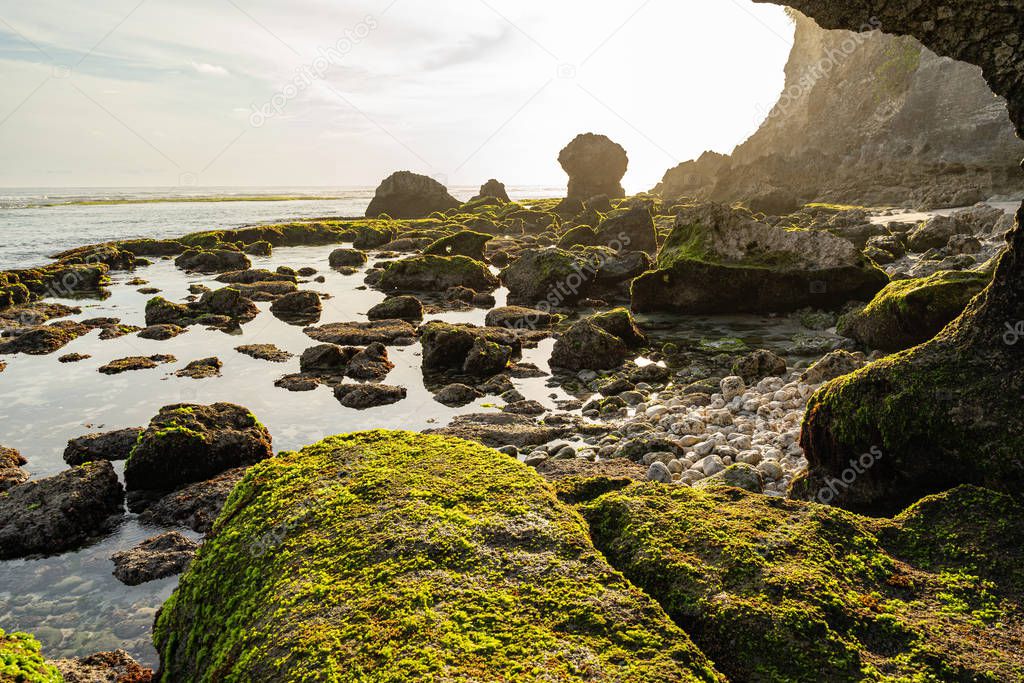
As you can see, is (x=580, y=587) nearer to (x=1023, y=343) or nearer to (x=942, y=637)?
(x=942, y=637)

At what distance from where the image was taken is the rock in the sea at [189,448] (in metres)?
8.71

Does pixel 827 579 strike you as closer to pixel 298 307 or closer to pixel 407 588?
pixel 407 588

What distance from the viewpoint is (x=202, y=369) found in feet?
47.2

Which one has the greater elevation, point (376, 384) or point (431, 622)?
point (431, 622)

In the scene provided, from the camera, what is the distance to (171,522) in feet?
25.6

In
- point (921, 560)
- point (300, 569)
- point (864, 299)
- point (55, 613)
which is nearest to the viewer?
point (300, 569)

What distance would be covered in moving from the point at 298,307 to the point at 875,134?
6664 cm

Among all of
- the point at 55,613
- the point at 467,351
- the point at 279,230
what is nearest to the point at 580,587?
the point at 55,613

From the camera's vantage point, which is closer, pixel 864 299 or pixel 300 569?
pixel 300 569

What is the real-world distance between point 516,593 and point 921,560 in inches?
127

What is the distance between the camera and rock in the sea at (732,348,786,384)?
12883 millimetres

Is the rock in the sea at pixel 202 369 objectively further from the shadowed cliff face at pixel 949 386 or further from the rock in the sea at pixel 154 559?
the shadowed cliff face at pixel 949 386

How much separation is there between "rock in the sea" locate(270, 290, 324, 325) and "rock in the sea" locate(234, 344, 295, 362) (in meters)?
4.58

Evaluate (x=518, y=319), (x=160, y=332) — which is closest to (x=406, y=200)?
(x=518, y=319)
